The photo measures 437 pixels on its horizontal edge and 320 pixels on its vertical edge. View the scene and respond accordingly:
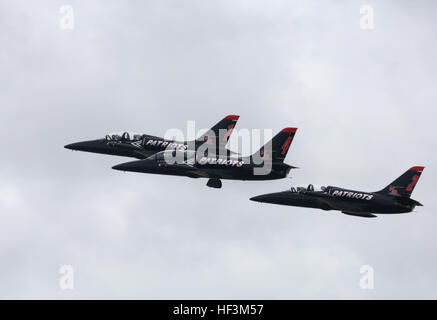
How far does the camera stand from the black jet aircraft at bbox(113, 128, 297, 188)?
146 metres

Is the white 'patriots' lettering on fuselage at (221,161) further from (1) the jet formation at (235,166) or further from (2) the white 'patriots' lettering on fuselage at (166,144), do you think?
(2) the white 'patriots' lettering on fuselage at (166,144)

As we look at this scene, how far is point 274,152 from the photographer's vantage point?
482 ft

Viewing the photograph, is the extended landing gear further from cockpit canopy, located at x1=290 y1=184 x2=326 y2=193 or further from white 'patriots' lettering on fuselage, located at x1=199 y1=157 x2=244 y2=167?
cockpit canopy, located at x1=290 y1=184 x2=326 y2=193

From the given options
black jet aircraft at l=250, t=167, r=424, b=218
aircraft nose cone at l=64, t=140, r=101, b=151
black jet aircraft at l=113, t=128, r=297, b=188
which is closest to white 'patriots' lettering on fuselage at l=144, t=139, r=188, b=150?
black jet aircraft at l=113, t=128, r=297, b=188

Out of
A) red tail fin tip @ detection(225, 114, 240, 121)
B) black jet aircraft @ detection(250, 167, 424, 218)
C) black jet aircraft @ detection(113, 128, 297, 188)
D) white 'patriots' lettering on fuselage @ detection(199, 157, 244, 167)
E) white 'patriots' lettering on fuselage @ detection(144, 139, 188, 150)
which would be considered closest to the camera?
black jet aircraft @ detection(113, 128, 297, 188)

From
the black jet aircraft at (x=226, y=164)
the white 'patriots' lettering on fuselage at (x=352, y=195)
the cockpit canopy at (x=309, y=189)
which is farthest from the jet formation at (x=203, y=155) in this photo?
the white 'patriots' lettering on fuselage at (x=352, y=195)

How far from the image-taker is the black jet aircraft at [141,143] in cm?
15650

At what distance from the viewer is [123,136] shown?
158750 mm

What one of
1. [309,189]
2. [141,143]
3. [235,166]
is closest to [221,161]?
[235,166]
